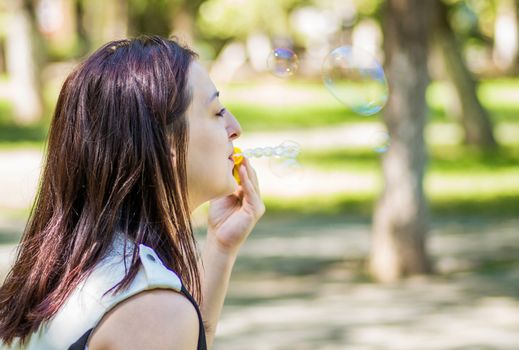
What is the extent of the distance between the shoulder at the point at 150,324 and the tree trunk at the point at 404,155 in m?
7.03

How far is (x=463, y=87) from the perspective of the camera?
59.3ft

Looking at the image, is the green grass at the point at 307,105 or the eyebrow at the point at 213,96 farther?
the green grass at the point at 307,105

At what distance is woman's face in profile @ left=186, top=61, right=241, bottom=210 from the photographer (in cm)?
173

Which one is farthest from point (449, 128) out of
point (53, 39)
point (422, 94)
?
point (53, 39)

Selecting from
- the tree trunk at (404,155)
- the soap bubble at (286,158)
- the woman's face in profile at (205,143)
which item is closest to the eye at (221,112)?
the woman's face in profile at (205,143)

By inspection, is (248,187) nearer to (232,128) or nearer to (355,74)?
(232,128)

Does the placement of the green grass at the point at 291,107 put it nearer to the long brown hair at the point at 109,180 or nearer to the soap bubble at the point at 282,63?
the soap bubble at the point at 282,63

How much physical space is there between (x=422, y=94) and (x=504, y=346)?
103 inches

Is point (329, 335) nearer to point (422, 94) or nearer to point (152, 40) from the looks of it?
point (422, 94)

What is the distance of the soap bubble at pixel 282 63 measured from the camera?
5.08 m

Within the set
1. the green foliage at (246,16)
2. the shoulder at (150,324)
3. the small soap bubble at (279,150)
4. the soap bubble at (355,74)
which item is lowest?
the green foliage at (246,16)

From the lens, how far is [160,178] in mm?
1633

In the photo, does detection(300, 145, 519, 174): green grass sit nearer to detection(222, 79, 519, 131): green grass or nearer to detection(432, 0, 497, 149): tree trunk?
detection(432, 0, 497, 149): tree trunk

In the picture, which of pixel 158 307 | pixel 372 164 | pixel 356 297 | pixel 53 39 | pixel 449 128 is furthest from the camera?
pixel 53 39
